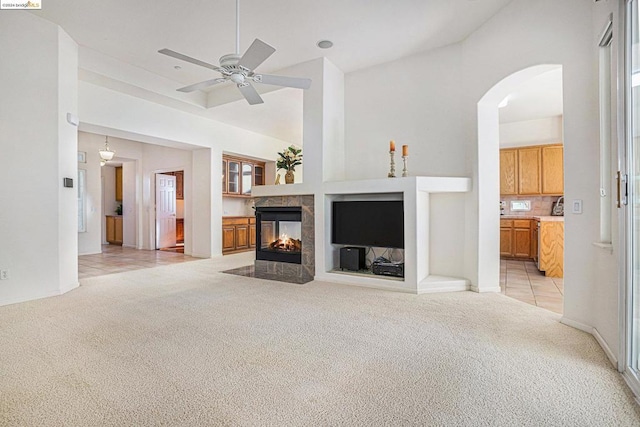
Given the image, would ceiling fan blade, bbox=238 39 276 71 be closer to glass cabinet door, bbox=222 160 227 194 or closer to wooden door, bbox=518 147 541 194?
glass cabinet door, bbox=222 160 227 194

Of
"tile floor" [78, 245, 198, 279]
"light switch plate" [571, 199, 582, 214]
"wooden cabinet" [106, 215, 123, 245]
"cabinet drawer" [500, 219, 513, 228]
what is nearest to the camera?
"light switch plate" [571, 199, 582, 214]

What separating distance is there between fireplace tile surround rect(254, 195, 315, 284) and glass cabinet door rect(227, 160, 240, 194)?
128 inches

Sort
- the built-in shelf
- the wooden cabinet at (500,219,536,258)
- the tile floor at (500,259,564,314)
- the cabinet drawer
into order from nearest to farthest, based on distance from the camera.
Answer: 1. the tile floor at (500,259,564,314)
2. the built-in shelf
3. the wooden cabinet at (500,219,536,258)
4. the cabinet drawer

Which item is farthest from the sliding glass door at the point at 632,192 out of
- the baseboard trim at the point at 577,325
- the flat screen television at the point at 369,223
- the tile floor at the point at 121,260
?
the tile floor at the point at 121,260

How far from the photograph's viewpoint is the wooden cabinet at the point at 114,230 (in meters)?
9.58

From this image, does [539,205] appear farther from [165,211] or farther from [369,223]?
[165,211]

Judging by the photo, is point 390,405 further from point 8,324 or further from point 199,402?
point 8,324

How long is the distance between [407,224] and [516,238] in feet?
12.9

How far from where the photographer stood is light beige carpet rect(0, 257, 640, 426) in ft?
5.34

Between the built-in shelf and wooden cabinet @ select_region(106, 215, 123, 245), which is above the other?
wooden cabinet @ select_region(106, 215, 123, 245)

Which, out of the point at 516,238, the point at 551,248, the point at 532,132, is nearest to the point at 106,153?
the point at 551,248

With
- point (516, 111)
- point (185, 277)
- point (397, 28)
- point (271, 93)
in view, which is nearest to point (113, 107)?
point (271, 93)

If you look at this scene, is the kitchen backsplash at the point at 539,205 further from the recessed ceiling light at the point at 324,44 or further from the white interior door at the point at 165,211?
the white interior door at the point at 165,211

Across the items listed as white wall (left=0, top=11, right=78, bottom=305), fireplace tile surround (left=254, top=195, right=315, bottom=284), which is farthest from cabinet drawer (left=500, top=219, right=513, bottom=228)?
white wall (left=0, top=11, right=78, bottom=305)
